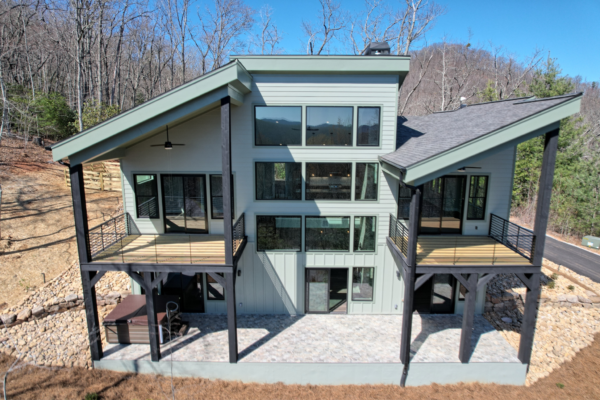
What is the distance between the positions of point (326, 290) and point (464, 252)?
174 inches

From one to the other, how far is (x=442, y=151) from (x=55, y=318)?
12.6m

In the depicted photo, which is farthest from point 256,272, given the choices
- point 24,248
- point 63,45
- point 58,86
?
point 58,86

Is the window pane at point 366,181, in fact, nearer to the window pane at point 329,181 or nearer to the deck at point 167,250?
the window pane at point 329,181

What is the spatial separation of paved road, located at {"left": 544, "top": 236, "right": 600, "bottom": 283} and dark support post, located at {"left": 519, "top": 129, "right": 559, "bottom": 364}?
28.4ft

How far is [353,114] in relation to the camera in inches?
368

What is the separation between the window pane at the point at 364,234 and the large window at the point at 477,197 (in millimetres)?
3208

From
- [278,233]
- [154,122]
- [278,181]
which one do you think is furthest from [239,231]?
[154,122]

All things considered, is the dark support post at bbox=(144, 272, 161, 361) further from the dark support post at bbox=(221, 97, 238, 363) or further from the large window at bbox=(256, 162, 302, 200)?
the large window at bbox=(256, 162, 302, 200)

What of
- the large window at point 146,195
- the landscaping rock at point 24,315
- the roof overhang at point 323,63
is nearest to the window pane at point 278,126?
the roof overhang at point 323,63

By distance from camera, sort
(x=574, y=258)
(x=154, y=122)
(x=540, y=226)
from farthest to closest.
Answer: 1. (x=574, y=258)
2. (x=540, y=226)
3. (x=154, y=122)

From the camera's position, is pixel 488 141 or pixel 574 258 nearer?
pixel 488 141

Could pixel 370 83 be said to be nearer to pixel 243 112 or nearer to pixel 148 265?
pixel 243 112

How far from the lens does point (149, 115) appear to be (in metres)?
7.05

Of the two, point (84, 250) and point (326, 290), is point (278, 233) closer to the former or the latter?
point (326, 290)
